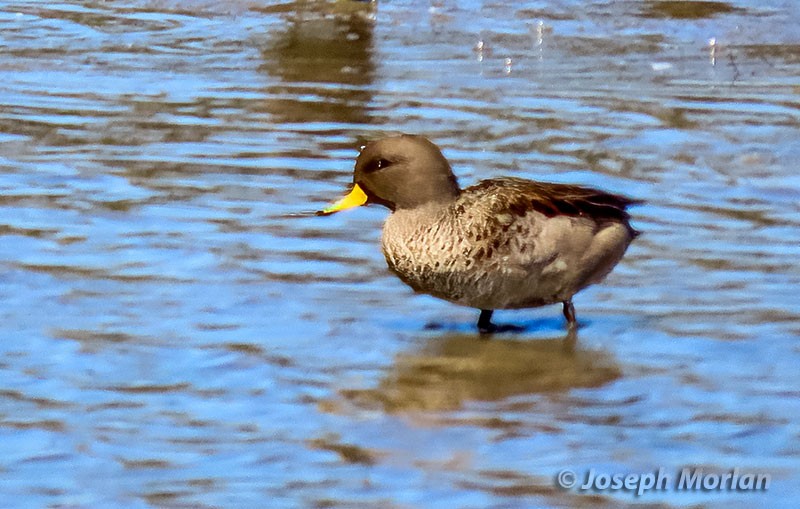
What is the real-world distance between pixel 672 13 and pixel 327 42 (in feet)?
8.80

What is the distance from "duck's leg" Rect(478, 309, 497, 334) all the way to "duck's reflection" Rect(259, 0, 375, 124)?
11.1 feet

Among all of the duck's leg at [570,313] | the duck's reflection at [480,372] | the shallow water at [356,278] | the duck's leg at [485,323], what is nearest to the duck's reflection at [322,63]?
the shallow water at [356,278]

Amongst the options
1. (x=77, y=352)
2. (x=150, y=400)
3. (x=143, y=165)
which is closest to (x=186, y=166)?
(x=143, y=165)

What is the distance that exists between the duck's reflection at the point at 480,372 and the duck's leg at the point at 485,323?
0.19ft

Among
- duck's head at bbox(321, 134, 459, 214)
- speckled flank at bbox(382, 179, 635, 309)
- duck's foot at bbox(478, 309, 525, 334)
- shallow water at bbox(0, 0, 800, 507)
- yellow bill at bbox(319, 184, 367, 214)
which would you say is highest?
duck's head at bbox(321, 134, 459, 214)

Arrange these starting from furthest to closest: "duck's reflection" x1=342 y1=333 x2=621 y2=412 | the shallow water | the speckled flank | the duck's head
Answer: the duck's head
the speckled flank
"duck's reflection" x1=342 y1=333 x2=621 y2=412
the shallow water

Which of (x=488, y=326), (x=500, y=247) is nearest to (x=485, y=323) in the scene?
(x=488, y=326)

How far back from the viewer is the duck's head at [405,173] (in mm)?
6109

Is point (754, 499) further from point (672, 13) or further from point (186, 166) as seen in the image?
point (672, 13)

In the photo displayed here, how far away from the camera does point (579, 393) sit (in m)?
5.55

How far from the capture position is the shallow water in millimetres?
4828

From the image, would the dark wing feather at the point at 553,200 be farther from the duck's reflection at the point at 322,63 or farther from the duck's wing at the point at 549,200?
the duck's reflection at the point at 322,63

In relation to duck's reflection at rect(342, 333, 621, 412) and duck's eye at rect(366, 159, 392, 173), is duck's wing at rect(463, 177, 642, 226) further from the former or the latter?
duck's reflection at rect(342, 333, 621, 412)

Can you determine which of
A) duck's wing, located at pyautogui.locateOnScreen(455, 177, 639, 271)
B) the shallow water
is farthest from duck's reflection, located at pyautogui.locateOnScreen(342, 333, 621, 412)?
duck's wing, located at pyautogui.locateOnScreen(455, 177, 639, 271)
